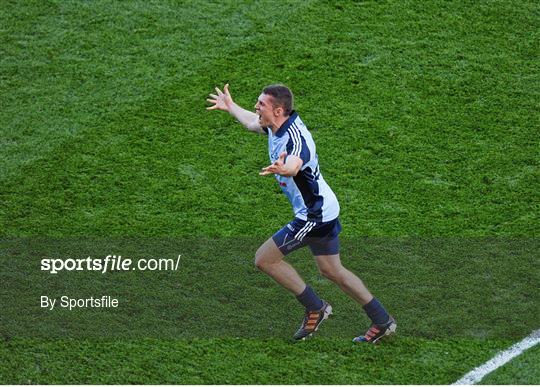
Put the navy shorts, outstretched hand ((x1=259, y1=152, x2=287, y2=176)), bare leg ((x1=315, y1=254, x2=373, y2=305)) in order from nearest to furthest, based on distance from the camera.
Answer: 1. outstretched hand ((x1=259, y1=152, x2=287, y2=176))
2. the navy shorts
3. bare leg ((x1=315, y1=254, x2=373, y2=305))

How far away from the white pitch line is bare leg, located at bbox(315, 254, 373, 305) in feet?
3.22

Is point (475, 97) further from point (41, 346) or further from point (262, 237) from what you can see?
point (41, 346)

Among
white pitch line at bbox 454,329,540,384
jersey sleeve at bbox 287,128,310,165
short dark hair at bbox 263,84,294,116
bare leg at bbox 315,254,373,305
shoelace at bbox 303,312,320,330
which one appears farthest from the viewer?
shoelace at bbox 303,312,320,330

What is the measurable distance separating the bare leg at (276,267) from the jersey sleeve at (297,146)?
747 millimetres

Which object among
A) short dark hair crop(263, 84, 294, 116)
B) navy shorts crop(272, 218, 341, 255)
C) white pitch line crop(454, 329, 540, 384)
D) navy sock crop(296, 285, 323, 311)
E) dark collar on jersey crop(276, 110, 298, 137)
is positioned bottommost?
white pitch line crop(454, 329, 540, 384)

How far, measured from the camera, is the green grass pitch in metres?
8.87

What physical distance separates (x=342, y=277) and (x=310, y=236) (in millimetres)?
404

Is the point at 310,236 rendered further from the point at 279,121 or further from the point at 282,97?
the point at 282,97

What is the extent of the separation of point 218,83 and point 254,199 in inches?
70.1

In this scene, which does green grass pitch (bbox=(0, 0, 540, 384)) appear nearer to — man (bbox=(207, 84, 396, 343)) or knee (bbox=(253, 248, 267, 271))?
man (bbox=(207, 84, 396, 343))

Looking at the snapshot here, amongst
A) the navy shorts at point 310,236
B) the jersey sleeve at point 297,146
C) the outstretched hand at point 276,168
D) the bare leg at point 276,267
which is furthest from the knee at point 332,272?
the outstretched hand at point 276,168

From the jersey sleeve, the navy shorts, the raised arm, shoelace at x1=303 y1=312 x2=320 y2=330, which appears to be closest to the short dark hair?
the jersey sleeve

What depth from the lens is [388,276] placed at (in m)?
9.86

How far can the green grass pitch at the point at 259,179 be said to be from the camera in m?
8.87
